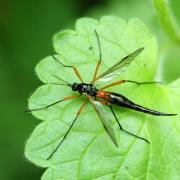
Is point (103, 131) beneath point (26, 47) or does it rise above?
beneath

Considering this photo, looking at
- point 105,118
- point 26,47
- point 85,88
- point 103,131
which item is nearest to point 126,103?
point 105,118

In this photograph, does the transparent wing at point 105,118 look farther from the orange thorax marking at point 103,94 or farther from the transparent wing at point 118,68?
the transparent wing at point 118,68

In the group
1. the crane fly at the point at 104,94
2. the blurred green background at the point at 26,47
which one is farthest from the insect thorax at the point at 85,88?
the blurred green background at the point at 26,47

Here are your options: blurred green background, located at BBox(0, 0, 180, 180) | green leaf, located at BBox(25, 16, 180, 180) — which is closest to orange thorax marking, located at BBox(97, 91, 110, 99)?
green leaf, located at BBox(25, 16, 180, 180)

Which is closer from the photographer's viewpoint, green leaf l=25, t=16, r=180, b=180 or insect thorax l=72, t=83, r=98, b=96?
green leaf l=25, t=16, r=180, b=180

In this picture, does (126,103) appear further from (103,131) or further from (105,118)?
(103,131)

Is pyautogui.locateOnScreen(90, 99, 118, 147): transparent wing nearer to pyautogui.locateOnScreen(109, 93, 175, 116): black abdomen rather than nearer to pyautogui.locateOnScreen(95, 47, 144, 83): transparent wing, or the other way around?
pyautogui.locateOnScreen(109, 93, 175, 116): black abdomen
